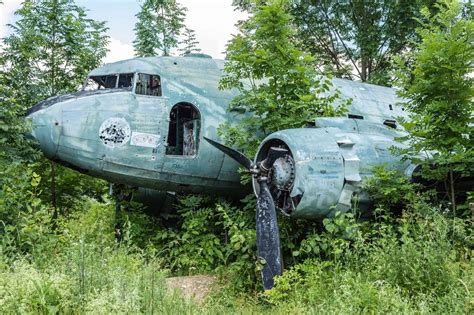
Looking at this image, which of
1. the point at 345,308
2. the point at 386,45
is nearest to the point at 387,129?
the point at 345,308

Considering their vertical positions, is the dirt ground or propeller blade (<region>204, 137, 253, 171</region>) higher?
propeller blade (<region>204, 137, 253, 171</region>)

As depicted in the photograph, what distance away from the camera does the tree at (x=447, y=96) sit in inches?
279

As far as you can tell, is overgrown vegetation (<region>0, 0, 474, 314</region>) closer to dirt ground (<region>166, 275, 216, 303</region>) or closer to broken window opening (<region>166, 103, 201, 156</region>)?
dirt ground (<region>166, 275, 216, 303</region>)

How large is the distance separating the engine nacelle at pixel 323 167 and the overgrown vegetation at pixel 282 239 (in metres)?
0.25

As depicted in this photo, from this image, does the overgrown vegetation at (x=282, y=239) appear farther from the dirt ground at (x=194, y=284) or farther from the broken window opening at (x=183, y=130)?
the broken window opening at (x=183, y=130)

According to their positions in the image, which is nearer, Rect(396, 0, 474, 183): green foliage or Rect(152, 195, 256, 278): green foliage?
Rect(396, 0, 474, 183): green foliage

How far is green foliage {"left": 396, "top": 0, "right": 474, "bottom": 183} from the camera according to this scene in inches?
279

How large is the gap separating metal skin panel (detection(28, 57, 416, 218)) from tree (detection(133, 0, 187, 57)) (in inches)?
348

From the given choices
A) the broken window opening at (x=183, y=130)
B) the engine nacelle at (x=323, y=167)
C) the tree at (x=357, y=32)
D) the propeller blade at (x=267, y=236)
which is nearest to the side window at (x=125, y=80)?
the broken window opening at (x=183, y=130)

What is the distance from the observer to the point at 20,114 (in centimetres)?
879

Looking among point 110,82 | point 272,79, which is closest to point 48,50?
point 110,82

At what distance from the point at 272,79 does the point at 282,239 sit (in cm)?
301

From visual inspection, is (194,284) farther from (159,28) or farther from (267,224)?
(159,28)

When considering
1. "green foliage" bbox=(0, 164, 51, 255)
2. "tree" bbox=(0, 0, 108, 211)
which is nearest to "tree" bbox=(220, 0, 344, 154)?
"green foliage" bbox=(0, 164, 51, 255)
